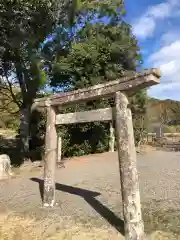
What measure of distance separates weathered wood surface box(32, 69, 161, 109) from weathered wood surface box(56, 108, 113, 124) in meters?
0.29

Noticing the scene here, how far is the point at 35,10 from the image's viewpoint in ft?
34.6

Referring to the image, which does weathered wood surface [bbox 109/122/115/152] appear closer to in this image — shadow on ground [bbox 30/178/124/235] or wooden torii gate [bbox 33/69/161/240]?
shadow on ground [bbox 30/178/124/235]

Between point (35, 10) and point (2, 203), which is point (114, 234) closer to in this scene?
point (2, 203)

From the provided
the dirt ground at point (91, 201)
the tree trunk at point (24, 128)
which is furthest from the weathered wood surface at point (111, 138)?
the tree trunk at point (24, 128)

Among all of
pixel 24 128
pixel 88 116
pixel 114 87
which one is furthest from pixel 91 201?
pixel 24 128

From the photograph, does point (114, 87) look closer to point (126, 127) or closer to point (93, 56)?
point (126, 127)

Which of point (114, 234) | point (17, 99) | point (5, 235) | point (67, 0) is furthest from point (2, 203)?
point (17, 99)

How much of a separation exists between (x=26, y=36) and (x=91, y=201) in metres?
6.13

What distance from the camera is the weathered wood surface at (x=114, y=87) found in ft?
17.0

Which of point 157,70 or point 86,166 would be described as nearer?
point 157,70

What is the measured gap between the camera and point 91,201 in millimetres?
7602

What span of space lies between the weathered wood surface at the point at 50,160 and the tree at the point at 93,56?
23.3 feet

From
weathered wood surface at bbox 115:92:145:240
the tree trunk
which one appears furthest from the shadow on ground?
the tree trunk

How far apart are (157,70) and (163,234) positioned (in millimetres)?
2612
